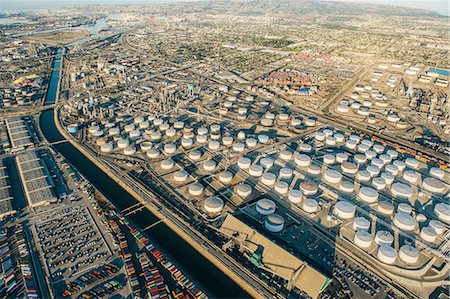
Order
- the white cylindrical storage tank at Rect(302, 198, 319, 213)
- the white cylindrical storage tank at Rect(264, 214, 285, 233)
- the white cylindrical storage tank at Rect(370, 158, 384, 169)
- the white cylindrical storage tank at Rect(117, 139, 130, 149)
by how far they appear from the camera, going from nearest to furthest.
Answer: the white cylindrical storage tank at Rect(264, 214, 285, 233) → the white cylindrical storage tank at Rect(302, 198, 319, 213) → the white cylindrical storage tank at Rect(370, 158, 384, 169) → the white cylindrical storage tank at Rect(117, 139, 130, 149)

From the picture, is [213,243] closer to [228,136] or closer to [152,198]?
[152,198]

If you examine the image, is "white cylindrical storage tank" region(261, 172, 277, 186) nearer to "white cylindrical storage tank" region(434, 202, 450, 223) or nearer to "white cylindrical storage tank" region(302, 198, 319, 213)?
"white cylindrical storage tank" region(302, 198, 319, 213)

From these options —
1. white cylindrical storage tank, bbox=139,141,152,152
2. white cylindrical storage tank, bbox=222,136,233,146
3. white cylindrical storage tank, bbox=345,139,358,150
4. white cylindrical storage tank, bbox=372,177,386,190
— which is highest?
white cylindrical storage tank, bbox=139,141,152,152

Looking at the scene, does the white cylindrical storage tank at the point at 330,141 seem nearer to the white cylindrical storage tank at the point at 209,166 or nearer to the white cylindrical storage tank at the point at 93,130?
the white cylindrical storage tank at the point at 209,166

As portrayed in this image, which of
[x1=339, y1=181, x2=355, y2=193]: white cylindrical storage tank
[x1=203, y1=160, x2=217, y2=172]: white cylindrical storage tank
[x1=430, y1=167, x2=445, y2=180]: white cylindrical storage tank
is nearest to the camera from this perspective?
[x1=339, y1=181, x2=355, y2=193]: white cylindrical storage tank

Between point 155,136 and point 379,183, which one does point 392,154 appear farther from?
point 155,136

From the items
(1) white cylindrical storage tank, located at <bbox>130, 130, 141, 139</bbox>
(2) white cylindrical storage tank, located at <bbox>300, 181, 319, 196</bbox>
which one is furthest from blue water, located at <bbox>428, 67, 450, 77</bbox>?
(1) white cylindrical storage tank, located at <bbox>130, 130, 141, 139</bbox>
